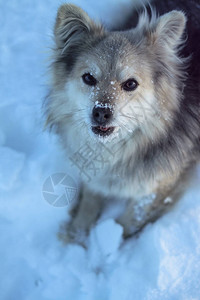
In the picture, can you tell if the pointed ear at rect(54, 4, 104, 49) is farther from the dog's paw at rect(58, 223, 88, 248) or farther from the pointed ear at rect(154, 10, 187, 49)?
the dog's paw at rect(58, 223, 88, 248)

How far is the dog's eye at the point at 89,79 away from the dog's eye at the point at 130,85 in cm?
17

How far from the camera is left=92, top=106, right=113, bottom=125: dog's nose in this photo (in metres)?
1.63

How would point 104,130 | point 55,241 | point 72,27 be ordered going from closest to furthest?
point 104,130
point 72,27
point 55,241

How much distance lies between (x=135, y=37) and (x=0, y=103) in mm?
1386

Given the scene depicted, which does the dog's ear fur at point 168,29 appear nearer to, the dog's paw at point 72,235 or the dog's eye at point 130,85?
the dog's eye at point 130,85

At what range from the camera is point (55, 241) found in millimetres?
2416

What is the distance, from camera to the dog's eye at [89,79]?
175cm

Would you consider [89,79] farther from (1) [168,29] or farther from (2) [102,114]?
(1) [168,29]

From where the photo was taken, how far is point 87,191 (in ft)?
8.11

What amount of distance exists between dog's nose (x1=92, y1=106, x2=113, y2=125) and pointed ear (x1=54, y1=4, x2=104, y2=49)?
0.52 meters

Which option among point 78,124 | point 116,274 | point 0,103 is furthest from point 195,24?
point 116,274

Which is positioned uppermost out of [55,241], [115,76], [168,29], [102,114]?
[168,29]

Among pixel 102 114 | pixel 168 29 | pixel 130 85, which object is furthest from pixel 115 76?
pixel 168 29

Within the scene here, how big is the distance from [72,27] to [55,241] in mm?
1550
